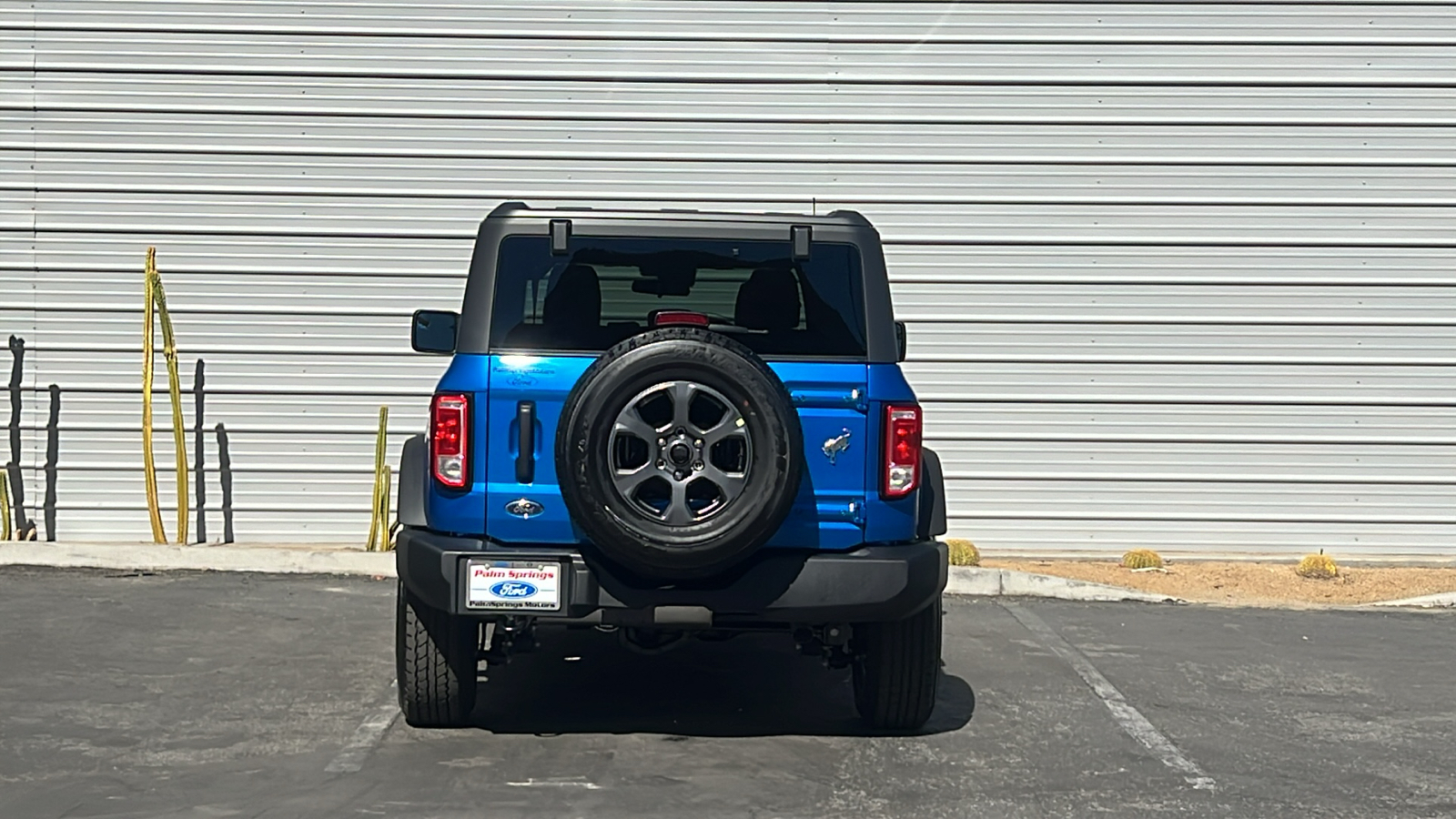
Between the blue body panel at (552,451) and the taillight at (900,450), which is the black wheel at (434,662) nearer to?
the blue body panel at (552,451)

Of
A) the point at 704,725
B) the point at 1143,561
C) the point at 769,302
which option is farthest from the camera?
the point at 1143,561

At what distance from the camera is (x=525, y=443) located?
585 cm

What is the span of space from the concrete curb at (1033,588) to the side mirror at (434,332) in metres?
4.63

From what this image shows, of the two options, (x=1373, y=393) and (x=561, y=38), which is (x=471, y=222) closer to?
(x=561, y=38)

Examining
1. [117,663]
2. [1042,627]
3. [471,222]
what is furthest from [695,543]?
[471,222]

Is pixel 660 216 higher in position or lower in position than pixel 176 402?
higher

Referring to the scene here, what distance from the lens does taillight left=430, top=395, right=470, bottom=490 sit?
5891 mm

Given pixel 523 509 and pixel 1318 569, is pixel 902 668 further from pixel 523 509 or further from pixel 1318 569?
pixel 1318 569

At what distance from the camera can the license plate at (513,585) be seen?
5.79 meters

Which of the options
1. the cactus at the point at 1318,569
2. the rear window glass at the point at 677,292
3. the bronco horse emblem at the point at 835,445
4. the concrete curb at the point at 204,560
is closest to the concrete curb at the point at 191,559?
the concrete curb at the point at 204,560

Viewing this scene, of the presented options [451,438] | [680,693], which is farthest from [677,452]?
[680,693]

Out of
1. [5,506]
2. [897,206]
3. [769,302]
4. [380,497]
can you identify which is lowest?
[5,506]

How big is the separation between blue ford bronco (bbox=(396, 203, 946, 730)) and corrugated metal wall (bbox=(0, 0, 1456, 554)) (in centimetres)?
536

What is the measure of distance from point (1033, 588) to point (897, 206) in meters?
2.86
